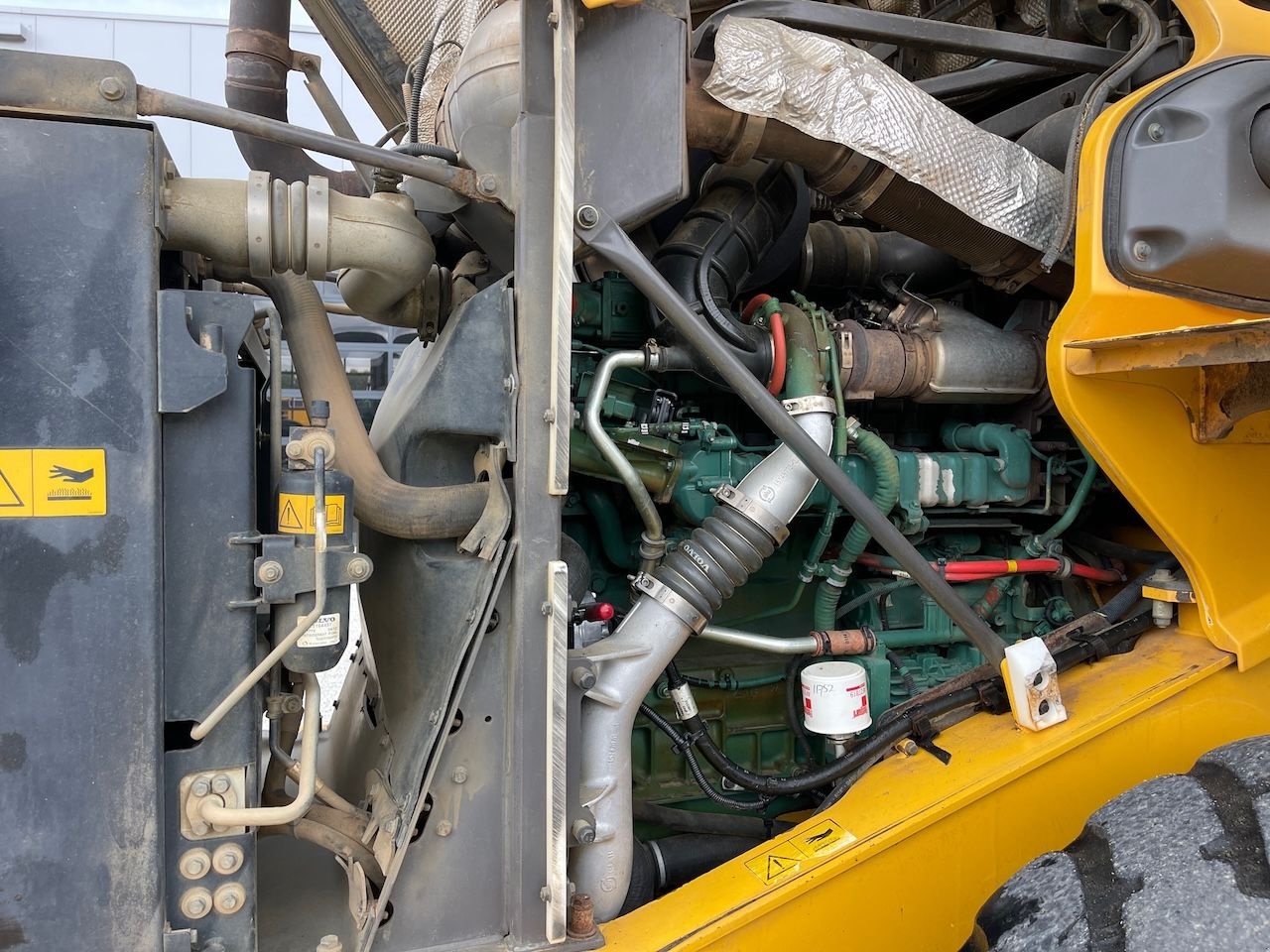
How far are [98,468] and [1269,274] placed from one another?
1.87 m

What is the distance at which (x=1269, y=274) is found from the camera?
4.88 feet

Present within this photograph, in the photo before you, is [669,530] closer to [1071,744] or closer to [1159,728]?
[1071,744]

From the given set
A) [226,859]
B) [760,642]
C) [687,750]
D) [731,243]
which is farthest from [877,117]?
[226,859]

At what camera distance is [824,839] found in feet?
5.20

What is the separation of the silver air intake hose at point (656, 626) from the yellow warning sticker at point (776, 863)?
0.75 feet

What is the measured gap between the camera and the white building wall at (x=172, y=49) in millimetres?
9328

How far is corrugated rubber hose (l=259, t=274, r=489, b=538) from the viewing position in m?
1.51

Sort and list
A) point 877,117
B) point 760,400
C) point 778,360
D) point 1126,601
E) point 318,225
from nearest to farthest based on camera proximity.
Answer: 1. point 318,225
2. point 760,400
3. point 877,117
4. point 778,360
5. point 1126,601

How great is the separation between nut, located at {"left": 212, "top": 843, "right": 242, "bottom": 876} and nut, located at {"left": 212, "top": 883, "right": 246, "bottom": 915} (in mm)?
23

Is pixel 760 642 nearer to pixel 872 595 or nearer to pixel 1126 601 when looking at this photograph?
pixel 872 595

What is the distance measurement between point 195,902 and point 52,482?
25.1 inches

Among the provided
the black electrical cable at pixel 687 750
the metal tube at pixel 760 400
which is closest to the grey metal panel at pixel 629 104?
the metal tube at pixel 760 400

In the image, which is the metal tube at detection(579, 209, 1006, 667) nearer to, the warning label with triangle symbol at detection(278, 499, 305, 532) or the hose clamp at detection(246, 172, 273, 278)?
the hose clamp at detection(246, 172, 273, 278)

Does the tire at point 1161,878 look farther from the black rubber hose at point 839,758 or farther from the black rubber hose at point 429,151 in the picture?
the black rubber hose at point 429,151
